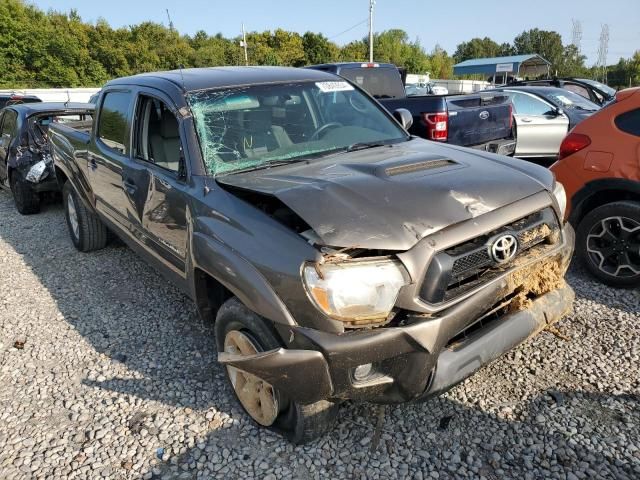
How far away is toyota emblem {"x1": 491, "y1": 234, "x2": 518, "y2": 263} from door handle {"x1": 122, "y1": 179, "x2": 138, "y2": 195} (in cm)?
251

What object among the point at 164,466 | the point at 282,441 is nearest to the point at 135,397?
the point at 164,466

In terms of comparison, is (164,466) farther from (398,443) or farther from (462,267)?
(462,267)

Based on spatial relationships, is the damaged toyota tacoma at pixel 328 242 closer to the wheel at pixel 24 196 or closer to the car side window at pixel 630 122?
the car side window at pixel 630 122

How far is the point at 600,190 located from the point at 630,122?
1.81 ft

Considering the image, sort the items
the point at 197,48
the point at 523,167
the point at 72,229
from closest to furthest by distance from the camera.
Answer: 1. the point at 523,167
2. the point at 72,229
3. the point at 197,48

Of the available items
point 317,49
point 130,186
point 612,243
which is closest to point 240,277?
point 130,186

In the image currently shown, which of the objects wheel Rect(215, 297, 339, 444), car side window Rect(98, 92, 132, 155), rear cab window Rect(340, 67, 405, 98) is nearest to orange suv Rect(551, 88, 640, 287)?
wheel Rect(215, 297, 339, 444)

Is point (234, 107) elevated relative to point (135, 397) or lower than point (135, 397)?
elevated

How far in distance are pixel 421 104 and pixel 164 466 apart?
5.27 meters

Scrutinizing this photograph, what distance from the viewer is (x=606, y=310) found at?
11.9ft

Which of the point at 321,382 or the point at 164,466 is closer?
the point at 321,382

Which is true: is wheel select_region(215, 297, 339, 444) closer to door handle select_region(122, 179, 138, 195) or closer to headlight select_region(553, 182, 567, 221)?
door handle select_region(122, 179, 138, 195)

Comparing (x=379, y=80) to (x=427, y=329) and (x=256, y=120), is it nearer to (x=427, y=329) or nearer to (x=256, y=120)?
(x=256, y=120)

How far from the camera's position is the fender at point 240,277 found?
7.05 ft
